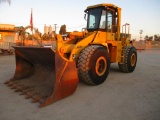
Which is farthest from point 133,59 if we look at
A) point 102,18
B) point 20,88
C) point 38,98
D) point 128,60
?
point 38,98

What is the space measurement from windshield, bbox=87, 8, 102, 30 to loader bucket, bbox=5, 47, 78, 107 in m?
2.59

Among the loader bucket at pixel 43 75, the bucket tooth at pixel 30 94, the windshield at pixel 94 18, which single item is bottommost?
the bucket tooth at pixel 30 94

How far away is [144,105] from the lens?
184 inches

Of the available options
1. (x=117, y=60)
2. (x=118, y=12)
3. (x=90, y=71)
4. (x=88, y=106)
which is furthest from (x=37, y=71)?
(x=118, y=12)

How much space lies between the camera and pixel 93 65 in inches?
237

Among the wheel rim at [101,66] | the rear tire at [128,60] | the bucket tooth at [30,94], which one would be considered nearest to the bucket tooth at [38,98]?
the bucket tooth at [30,94]

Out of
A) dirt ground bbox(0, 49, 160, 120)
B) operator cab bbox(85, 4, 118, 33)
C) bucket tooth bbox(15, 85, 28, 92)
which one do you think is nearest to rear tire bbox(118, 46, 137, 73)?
operator cab bbox(85, 4, 118, 33)

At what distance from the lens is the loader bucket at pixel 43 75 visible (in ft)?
16.1

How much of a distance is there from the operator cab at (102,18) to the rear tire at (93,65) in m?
1.42

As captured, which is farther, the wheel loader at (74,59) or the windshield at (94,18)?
the windshield at (94,18)

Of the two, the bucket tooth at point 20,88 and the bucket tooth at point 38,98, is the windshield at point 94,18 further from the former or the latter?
the bucket tooth at point 38,98

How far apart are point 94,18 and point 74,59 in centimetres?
231

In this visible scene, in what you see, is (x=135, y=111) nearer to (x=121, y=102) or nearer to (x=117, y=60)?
(x=121, y=102)

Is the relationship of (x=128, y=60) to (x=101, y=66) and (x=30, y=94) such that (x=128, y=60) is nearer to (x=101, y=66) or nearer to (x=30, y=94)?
(x=101, y=66)
